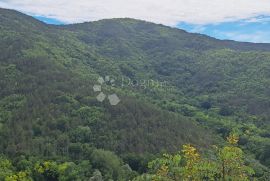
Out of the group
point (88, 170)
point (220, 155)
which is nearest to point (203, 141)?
point (88, 170)

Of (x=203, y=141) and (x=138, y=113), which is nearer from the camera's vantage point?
(x=203, y=141)

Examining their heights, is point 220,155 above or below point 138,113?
above

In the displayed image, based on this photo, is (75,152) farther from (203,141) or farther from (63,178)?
(203,141)

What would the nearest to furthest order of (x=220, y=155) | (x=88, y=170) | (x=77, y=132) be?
(x=220, y=155) → (x=88, y=170) → (x=77, y=132)

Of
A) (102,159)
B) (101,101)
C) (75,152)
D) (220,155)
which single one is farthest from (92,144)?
(220,155)

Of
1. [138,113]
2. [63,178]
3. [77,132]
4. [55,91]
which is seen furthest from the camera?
[55,91]

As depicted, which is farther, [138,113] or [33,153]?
[138,113]

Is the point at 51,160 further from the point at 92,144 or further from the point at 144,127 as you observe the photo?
the point at 144,127

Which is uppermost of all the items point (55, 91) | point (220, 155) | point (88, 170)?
point (220, 155)

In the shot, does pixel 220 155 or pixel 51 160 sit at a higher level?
pixel 220 155
